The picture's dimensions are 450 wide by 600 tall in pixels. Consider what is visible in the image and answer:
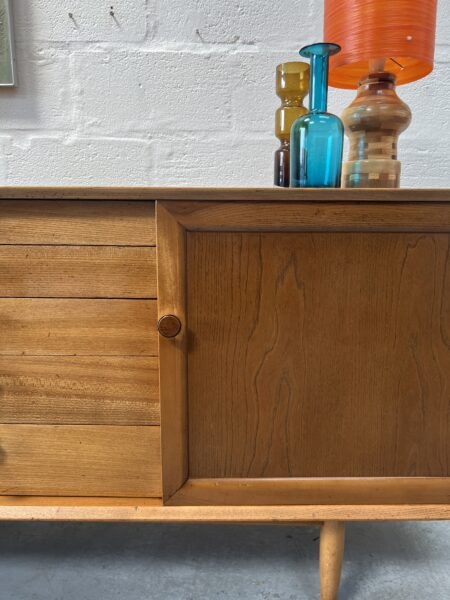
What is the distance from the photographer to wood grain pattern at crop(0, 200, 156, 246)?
2.03ft

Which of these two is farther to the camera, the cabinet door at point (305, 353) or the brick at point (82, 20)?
the brick at point (82, 20)

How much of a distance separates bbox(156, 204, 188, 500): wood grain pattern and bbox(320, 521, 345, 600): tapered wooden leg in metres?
0.26

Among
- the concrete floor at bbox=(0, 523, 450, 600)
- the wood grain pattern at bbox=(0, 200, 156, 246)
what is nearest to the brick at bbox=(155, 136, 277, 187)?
the wood grain pattern at bbox=(0, 200, 156, 246)

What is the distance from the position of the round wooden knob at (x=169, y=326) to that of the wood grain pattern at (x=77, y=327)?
3cm

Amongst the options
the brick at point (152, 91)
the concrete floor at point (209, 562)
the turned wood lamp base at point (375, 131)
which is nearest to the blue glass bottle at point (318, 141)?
the turned wood lamp base at point (375, 131)

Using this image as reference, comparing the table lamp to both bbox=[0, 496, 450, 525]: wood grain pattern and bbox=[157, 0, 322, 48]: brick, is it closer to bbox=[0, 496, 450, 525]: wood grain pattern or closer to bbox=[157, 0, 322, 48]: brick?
bbox=[157, 0, 322, 48]: brick

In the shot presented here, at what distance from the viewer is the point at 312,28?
0.95 metres

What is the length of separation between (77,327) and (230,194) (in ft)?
0.98

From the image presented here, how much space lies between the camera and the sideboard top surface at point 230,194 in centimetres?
60

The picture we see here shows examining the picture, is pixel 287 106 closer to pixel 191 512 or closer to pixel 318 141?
pixel 318 141

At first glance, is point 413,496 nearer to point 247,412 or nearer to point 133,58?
point 247,412

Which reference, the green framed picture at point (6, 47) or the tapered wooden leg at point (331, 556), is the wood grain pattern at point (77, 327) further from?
the green framed picture at point (6, 47)

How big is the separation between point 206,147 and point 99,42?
33 centimetres

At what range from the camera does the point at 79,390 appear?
0.66 metres
